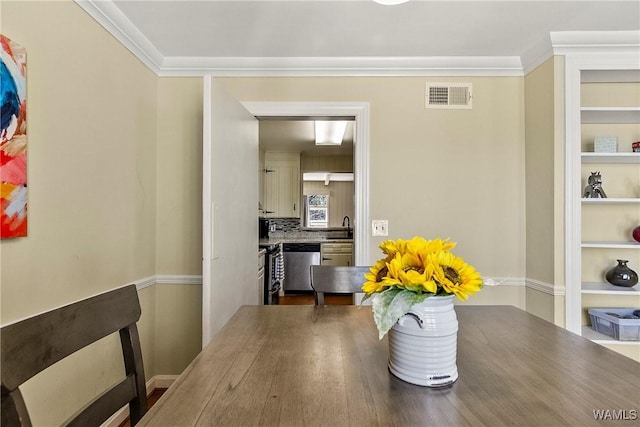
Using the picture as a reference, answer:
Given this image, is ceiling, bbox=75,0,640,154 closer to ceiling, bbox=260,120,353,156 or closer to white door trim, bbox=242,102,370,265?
white door trim, bbox=242,102,370,265

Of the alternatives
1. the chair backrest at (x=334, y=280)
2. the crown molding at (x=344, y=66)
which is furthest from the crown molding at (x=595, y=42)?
the chair backrest at (x=334, y=280)

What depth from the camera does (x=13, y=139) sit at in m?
1.22

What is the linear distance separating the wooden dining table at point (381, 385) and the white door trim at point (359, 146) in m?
1.22

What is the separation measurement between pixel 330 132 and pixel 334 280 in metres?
3.00

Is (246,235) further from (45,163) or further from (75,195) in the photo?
(45,163)

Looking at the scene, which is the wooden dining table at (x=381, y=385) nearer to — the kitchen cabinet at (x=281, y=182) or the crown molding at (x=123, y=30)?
the crown molding at (x=123, y=30)

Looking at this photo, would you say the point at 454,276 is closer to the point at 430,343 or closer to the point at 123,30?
the point at 430,343

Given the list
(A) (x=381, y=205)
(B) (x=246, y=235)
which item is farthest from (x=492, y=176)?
(B) (x=246, y=235)

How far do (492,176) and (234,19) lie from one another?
197 cm

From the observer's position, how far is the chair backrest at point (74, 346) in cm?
63

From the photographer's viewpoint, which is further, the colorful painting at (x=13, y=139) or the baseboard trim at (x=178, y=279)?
the baseboard trim at (x=178, y=279)

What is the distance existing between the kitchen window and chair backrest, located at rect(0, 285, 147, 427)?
5.22 metres

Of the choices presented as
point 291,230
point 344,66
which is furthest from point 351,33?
point 291,230

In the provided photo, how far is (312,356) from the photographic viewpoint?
3.21 feet
